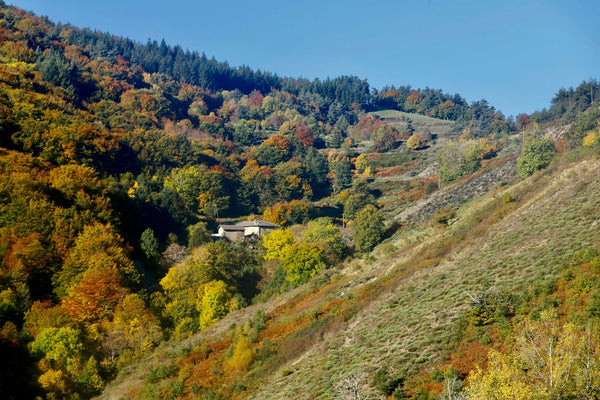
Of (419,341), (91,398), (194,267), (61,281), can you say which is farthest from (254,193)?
(419,341)

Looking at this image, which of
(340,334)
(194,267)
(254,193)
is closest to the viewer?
(340,334)

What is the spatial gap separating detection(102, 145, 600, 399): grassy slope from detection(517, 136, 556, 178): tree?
20.7 meters

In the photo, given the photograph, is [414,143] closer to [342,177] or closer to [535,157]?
[342,177]

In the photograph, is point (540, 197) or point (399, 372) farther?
point (540, 197)

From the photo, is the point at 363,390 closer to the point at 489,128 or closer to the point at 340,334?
the point at 340,334

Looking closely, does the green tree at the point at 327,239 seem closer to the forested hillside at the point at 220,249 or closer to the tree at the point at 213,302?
the forested hillside at the point at 220,249

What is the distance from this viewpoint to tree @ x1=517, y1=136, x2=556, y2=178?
199ft

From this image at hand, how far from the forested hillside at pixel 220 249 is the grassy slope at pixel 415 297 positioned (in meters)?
0.22

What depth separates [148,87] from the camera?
160 m

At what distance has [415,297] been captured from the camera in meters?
28.0

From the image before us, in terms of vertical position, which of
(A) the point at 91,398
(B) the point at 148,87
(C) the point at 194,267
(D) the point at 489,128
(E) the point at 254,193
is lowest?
(A) the point at 91,398

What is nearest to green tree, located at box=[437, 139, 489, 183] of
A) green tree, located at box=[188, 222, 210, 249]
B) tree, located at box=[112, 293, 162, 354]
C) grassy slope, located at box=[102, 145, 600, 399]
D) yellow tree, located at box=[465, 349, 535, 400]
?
grassy slope, located at box=[102, 145, 600, 399]

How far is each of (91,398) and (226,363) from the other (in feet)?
36.1

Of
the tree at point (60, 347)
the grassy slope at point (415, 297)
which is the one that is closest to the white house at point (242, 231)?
the grassy slope at point (415, 297)
